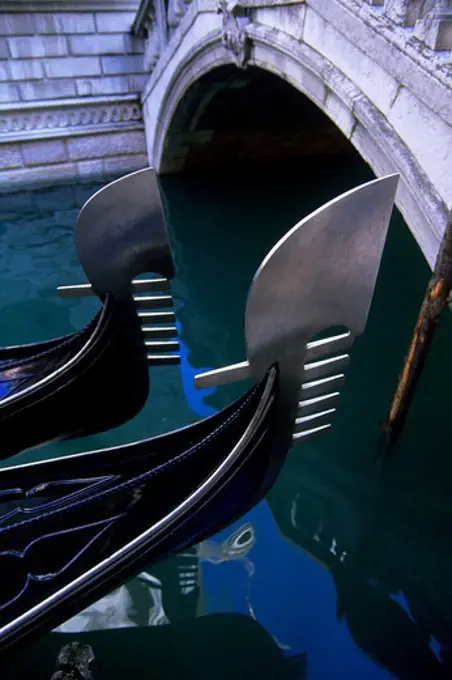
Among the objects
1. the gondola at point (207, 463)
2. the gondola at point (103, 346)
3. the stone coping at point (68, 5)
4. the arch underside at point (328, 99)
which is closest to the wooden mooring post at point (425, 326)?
the arch underside at point (328, 99)

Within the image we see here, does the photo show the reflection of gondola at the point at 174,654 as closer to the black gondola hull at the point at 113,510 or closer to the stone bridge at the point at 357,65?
the black gondola hull at the point at 113,510

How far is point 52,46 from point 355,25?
255 cm

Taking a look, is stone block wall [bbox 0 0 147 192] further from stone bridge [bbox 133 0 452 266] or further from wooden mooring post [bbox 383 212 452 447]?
wooden mooring post [bbox 383 212 452 447]

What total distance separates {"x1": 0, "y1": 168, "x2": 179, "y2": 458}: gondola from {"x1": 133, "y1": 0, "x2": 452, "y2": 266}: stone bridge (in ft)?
2.16

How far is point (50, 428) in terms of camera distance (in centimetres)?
127

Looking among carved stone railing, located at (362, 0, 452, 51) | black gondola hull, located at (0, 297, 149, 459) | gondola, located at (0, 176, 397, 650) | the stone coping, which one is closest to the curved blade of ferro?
gondola, located at (0, 176, 397, 650)

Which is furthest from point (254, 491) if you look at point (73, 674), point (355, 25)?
point (355, 25)

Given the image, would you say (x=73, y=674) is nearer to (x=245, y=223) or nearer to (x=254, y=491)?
(x=254, y=491)

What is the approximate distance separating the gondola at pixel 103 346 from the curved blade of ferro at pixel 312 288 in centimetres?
42

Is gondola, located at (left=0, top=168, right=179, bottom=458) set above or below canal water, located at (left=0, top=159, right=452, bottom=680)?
above

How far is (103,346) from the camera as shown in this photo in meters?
1.21

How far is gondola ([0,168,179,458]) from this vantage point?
3.56 ft

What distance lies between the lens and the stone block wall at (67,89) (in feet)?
10.5

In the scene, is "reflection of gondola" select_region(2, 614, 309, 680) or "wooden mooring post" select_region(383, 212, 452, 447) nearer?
"reflection of gondola" select_region(2, 614, 309, 680)
